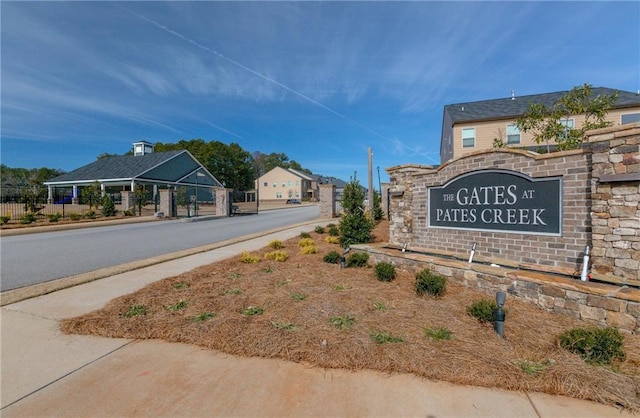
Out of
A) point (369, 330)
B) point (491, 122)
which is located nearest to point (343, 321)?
Result: point (369, 330)

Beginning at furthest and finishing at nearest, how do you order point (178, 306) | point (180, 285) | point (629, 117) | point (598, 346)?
1. point (629, 117)
2. point (180, 285)
3. point (178, 306)
4. point (598, 346)

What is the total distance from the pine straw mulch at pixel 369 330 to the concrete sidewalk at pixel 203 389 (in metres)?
0.14

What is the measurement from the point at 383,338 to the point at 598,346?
2055 millimetres

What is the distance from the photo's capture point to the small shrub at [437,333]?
3553 millimetres

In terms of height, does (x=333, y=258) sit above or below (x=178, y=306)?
above

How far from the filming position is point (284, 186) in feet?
222

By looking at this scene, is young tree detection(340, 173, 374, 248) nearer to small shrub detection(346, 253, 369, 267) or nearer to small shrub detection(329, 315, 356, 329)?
small shrub detection(346, 253, 369, 267)

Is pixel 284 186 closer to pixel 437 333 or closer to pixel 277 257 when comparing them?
pixel 277 257

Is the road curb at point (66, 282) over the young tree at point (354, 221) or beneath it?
Result: beneath

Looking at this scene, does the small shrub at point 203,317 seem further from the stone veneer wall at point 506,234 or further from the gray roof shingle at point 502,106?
the gray roof shingle at point 502,106

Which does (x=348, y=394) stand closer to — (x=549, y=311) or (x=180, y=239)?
(x=549, y=311)

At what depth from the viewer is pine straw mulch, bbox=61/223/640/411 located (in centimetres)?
282

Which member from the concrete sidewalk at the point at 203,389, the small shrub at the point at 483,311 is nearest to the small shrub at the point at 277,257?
the concrete sidewalk at the point at 203,389

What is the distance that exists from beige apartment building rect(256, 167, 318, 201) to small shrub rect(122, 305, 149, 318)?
61.8 meters
